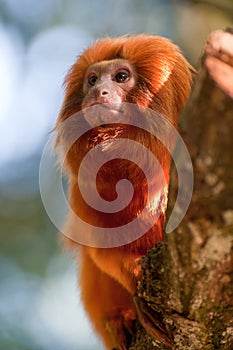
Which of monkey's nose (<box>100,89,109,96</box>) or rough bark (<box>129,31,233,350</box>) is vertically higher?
monkey's nose (<box>100,89,109,96</box>)

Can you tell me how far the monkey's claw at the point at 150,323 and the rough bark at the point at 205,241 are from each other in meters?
0.05

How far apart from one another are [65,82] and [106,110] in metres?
0.78

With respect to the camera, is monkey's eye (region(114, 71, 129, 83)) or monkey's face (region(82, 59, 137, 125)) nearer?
monkey's face (region(82, 59, 137, 125))

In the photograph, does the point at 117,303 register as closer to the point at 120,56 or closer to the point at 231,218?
the point at 120,56

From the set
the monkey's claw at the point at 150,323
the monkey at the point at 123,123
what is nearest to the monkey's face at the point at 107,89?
the monkey at the point at 123,123

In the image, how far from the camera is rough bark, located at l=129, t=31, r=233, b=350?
8.07 ft

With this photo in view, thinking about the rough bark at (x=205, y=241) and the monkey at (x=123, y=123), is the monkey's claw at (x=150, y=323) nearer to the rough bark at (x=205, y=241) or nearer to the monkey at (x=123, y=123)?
the rough bark at (x=205, y=241)

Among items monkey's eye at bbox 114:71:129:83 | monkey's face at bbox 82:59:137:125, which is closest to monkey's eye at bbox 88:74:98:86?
monkey's face at bbox 82:59:137:125

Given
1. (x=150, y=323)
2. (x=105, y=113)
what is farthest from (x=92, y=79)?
(x=150, y=323)

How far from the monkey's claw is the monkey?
1.43 ft

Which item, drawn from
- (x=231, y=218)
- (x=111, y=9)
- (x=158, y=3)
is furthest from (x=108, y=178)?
(x=111, y=9)

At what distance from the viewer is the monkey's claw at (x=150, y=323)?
362 centimetres

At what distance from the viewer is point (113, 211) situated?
4648 mm

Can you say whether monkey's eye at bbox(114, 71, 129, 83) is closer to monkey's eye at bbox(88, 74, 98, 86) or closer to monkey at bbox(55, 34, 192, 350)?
monkey at bbox(55, 34, 192, 350)
